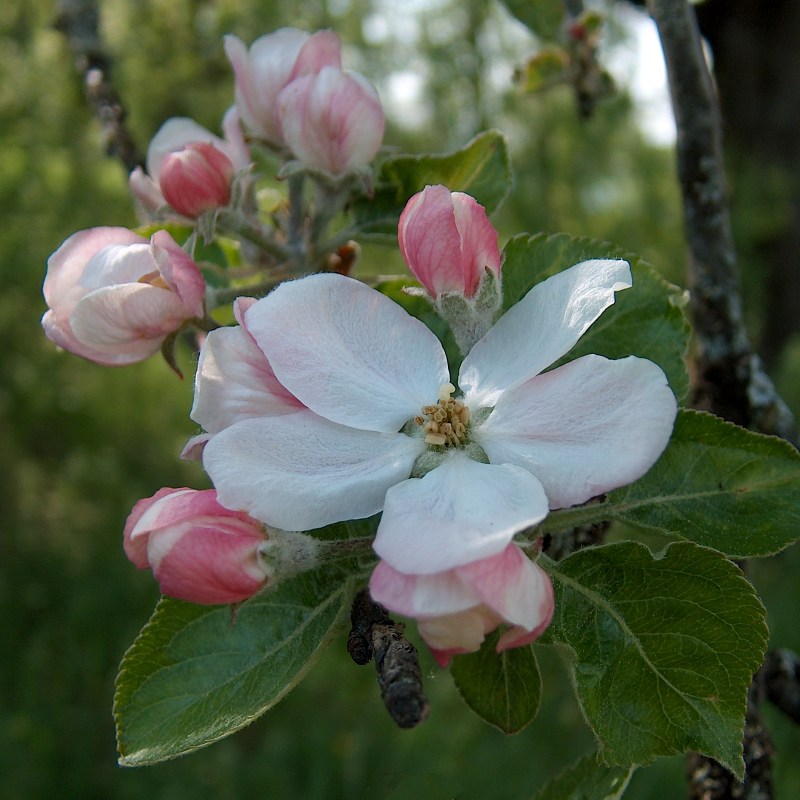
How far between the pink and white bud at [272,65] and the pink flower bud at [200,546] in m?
0.36

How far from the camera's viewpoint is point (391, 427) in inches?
20.3

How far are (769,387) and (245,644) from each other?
496 mm

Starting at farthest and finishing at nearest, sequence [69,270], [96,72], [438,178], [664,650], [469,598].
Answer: [96,72], [438,178], [69,270], [664,650], [469,598]

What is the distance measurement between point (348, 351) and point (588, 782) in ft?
1.09

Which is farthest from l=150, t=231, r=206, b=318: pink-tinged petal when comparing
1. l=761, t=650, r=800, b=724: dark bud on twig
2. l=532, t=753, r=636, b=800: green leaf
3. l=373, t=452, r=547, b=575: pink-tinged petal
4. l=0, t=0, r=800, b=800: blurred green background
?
l=0, t=0, r=800, b=800: blurred green background

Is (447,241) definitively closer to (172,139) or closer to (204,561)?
(204,561)

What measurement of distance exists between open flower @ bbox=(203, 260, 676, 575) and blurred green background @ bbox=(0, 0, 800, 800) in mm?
1594

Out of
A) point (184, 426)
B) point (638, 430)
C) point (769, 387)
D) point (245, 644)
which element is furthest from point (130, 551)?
point (184, 426)

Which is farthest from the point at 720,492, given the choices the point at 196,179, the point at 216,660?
the point at 196,179

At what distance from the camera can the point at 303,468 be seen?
0.47 m

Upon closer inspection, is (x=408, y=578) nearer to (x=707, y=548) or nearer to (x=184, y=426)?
(x=707, y=548)

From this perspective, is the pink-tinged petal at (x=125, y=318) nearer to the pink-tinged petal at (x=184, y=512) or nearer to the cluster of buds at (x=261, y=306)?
the cluster of buds at (x=261, y=306)

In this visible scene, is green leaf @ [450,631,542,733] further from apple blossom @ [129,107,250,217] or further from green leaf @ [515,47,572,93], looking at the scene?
green leaf @ [515,47,572,93]

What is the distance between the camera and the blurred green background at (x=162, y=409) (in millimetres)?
2699
